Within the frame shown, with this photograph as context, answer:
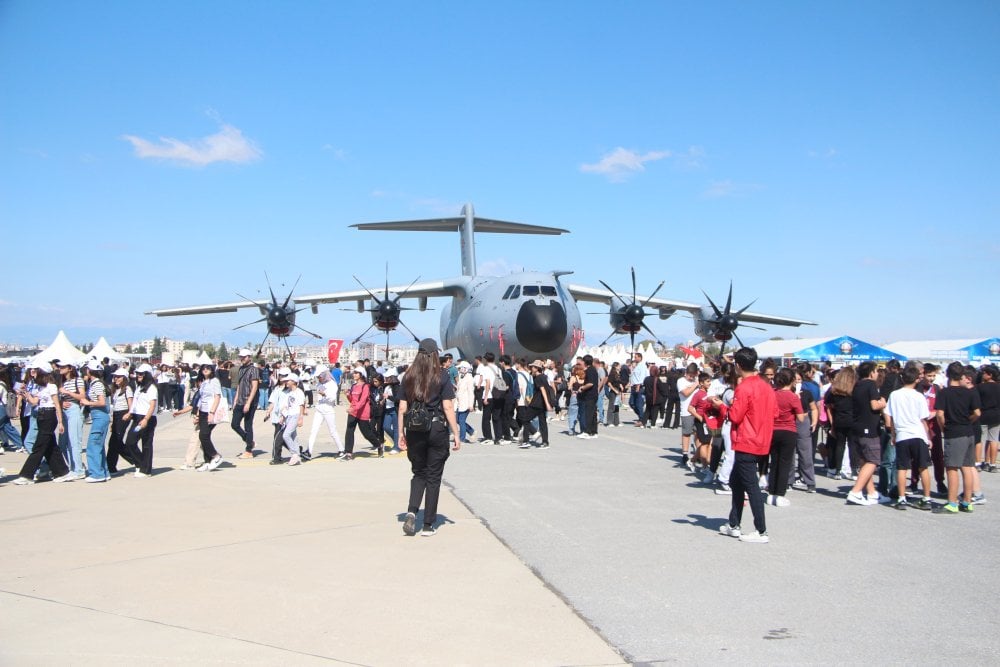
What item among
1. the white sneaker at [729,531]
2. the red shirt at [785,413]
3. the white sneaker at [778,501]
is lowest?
the white sneaker at [778,501]

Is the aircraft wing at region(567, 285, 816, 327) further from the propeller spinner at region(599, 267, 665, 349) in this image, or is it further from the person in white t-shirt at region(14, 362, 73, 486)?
the person in white t-shirt at region(14, 362, 73, 486)

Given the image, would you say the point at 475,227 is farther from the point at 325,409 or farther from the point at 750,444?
the point at 750,444

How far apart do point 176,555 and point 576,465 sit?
6.29 meters

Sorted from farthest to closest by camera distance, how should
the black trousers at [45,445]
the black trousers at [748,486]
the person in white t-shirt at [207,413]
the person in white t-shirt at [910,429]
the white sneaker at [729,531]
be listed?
the person in white t-shirt at [207,413] → the black trousers at [45,445] → the person in white t-shirt at [910,429] → the white sneaker at [729,531] → the black trousers at [748,486]

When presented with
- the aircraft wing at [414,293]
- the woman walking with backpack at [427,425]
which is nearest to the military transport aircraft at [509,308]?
the aircraft wing at [414,293]

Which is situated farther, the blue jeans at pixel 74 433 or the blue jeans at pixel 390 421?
the blue jeans at pixel 390 421

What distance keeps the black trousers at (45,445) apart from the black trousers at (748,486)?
26.3ft

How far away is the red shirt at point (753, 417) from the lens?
6.56 meters

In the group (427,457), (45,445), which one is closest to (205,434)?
(45,445)

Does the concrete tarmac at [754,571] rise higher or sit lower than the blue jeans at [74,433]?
lower

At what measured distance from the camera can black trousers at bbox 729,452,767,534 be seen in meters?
6.49

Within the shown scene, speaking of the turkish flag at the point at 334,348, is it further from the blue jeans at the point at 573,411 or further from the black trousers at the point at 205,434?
the black trousers at the point at 205,434

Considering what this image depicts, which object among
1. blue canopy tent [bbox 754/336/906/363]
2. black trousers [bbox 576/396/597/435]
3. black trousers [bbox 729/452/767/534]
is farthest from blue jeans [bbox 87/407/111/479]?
blue canopy tent [bbox 754/336/906/363]

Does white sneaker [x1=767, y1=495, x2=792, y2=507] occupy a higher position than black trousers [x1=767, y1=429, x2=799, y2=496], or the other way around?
black trousers [x1=767, y1=429, x2=799, y2=496]
